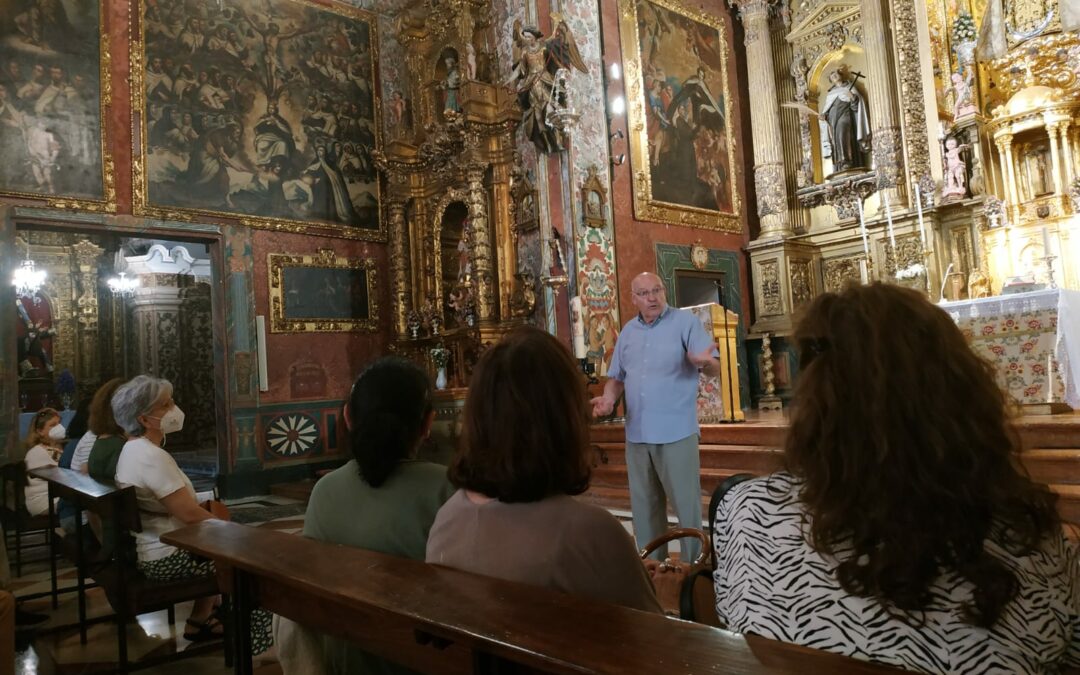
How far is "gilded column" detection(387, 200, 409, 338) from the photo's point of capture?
37.0ft

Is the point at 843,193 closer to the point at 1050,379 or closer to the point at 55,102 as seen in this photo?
the point at 1050,379

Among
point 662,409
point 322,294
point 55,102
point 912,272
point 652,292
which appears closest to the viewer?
point 662,409

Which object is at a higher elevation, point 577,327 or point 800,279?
point 800,279

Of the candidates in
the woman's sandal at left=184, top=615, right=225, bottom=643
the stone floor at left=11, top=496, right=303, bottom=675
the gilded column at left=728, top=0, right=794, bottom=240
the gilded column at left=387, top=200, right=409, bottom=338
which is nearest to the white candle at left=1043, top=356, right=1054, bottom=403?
the gilded column at left=728, top=0, right=794, bottom=240

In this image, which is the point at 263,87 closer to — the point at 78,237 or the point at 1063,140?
the point at 78,237

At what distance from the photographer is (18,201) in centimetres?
831

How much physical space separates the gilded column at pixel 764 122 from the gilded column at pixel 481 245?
4.59 metres

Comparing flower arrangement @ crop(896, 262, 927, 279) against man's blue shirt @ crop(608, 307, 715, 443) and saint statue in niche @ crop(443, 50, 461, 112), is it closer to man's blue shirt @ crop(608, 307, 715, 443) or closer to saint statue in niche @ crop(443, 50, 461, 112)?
saint statue in niche @ crop(443, 50, 461, 112)

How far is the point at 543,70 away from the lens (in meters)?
9.24

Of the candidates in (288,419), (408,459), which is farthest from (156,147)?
(408,459)

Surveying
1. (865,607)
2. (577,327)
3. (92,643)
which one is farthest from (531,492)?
(577,327)

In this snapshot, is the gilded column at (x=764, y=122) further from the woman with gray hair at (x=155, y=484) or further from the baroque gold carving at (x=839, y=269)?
the woman with gray hair at (x=155, y=484)

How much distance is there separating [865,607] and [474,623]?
2.18ft

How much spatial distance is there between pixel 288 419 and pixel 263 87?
4549mm
